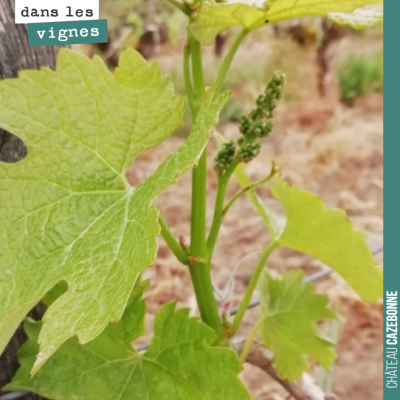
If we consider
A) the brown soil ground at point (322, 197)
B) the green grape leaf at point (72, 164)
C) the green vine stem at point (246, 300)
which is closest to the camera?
the green grape leaf at point (72, 164)

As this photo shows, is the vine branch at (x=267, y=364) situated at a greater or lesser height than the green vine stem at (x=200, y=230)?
lesser

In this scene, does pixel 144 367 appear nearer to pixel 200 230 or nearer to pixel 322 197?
pixel 200 230

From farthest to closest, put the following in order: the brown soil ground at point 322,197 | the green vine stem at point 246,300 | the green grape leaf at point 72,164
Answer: the brown soil ground at point 322,197
the green vine stem at point 246,300
the green grape leaf at point 72,164

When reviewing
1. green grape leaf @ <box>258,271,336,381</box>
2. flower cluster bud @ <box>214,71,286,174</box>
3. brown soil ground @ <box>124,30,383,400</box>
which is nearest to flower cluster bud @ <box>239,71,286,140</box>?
flower cluster bud @ <box>214,71,286,174</box>

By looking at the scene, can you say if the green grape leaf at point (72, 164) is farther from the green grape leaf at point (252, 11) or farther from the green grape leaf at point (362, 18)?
the green grape leaf at point (362, 18)

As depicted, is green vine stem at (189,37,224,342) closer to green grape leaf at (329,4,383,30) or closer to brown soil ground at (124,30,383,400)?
green grape leaf at (329,4,383,30)

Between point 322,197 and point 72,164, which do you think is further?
point 322,197

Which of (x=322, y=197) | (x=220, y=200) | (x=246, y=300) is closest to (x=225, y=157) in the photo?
(x=220, y=200)

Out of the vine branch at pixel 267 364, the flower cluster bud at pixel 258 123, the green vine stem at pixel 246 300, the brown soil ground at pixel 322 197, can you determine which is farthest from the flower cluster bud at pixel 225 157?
the brown soil ground at pixel 322 197
